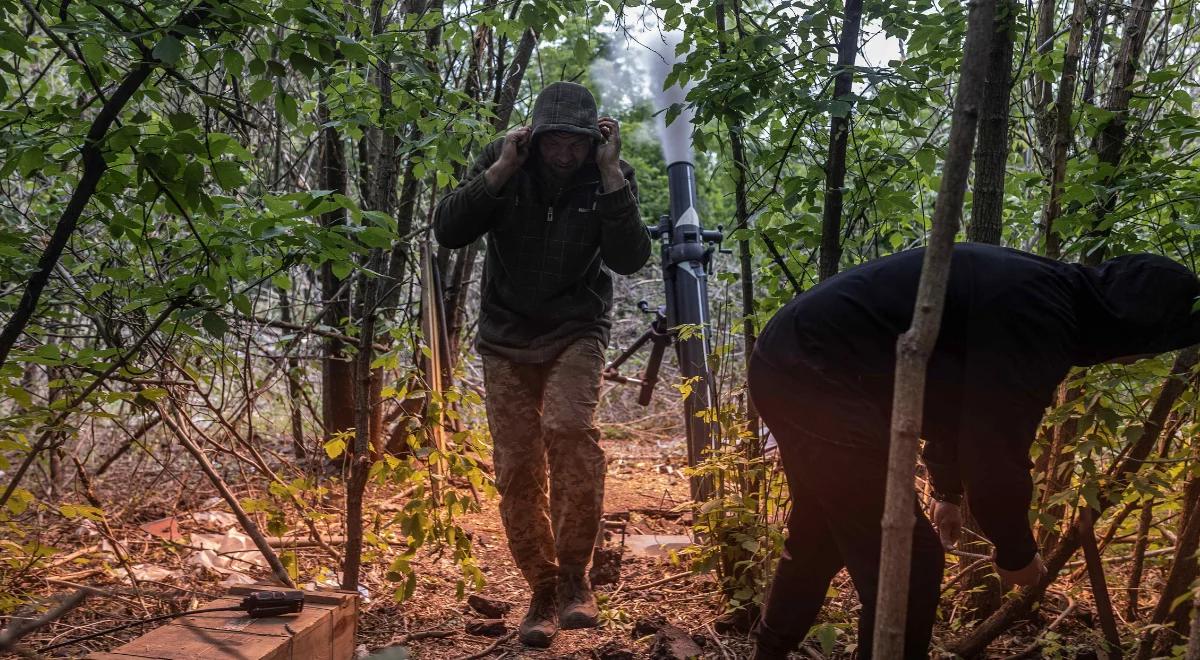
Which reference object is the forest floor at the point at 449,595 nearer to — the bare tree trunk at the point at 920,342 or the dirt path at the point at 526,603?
the dirt path at the point at 526,603

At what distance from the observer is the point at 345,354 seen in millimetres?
6230

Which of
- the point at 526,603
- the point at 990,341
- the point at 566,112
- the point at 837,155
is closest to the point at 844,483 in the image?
the point at 990,341

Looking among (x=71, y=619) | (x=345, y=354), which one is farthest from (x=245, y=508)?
(x=345, y=354)

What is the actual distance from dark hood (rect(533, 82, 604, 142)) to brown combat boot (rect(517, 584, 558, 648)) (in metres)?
1.90

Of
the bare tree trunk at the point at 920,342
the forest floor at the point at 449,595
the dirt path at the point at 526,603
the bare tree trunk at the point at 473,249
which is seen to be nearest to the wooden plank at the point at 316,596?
the forest floor at the point at 449,595

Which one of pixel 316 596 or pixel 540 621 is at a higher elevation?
pixel 316 596

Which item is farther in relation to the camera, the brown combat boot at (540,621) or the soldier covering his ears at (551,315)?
the soldier covering his ears at (551,315)

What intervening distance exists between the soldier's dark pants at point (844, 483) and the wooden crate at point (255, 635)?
61.3 inches

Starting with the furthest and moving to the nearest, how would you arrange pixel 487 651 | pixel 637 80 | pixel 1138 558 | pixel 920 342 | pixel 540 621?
pixel 637 80 < pixel 540 621 < pixel 487 651 < pixel 1138 558 < pixel 920 342

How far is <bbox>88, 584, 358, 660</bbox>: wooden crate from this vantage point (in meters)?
2.64

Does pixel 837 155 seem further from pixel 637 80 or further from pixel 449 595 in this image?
pixel 637 80

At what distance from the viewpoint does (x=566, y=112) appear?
154 inches

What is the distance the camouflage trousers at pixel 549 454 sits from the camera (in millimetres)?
3879

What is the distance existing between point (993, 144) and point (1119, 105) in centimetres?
55
